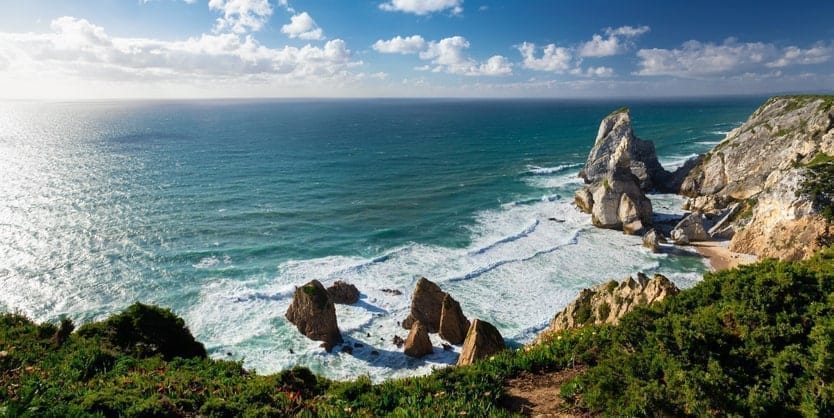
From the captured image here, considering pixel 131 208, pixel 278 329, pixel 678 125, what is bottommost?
pixel 278 329

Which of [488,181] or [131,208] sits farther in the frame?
[488,181]

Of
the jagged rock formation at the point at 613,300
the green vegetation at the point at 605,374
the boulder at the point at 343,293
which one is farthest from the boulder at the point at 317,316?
the green vegetation at the point at 605,374

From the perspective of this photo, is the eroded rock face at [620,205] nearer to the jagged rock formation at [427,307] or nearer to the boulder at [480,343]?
the jagged rock formation at [427,307]

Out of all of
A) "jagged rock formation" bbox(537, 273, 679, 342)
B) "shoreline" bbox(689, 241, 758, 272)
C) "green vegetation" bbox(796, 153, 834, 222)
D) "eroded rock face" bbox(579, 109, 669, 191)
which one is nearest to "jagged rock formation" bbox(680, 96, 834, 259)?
"green vegetation" bbox(796, 153, 834, 222)

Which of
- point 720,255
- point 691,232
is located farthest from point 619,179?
point 720,255

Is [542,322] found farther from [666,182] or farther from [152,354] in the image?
[666,182]

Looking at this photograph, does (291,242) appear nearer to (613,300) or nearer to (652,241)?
(613,300)

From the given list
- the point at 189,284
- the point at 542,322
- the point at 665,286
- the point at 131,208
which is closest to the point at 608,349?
the point at 665,286
